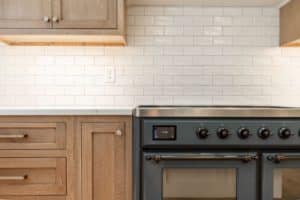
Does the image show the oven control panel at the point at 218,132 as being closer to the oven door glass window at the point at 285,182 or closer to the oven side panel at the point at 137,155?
the oven side panel at the point at 137,155

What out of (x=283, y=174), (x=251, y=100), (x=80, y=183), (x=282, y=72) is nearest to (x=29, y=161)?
(x=80, y=183)

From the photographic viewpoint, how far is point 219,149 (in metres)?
1.69

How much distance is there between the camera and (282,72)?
236 centimetres

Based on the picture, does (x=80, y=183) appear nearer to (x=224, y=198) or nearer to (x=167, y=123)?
(x=167, y=123)

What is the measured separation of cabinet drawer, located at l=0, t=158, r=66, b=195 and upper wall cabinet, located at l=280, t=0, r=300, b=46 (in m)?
1.69

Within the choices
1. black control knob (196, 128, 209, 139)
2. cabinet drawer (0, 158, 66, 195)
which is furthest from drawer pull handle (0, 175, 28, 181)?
black control knob (196, 128, 209, 139)

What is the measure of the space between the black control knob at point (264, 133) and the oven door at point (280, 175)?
11 centimetres

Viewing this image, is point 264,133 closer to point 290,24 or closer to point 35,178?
point 290,24

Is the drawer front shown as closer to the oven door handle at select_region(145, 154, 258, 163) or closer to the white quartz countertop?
the white quartz countertop

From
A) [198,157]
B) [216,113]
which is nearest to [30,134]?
[198,157]

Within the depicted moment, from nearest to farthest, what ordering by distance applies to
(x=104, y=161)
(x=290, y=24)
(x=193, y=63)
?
(x=104, y=161), (x=290, y=24), (x=193, y=63)

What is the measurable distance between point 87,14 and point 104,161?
92cm

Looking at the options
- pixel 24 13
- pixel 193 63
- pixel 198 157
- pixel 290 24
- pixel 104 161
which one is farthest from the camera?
pixel 193 63

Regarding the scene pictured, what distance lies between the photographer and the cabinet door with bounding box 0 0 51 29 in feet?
6.34
